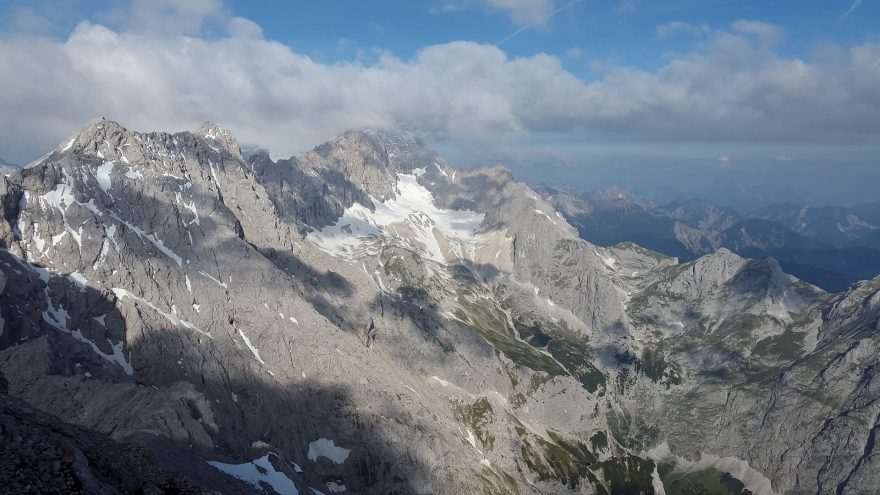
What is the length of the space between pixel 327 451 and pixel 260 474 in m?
67.8

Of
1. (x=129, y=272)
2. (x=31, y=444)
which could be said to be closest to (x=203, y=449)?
(x=31, y=444)

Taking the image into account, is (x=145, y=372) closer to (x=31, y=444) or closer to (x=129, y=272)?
(x=129, y=272)

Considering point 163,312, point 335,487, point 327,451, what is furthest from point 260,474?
point 163,312

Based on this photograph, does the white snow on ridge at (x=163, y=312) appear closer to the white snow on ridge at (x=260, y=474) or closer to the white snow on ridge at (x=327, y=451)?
the white snow on ridge at (x=327, y=451)

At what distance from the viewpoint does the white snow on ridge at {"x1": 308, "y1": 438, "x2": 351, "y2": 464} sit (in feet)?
593

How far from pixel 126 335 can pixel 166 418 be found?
71.0 m

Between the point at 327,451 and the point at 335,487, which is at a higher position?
the point at 327,451

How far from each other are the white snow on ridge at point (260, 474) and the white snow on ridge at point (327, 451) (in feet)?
177

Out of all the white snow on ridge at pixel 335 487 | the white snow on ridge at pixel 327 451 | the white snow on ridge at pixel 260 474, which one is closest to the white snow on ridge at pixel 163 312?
the white snow on ridge at pixel 327 451

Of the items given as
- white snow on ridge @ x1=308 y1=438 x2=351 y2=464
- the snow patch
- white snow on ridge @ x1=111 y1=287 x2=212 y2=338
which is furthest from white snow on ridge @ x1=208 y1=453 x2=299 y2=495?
white snow on ridge @ x1=111 y1=287 x2=212 y2=338

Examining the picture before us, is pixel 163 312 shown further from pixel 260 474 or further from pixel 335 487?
pixel 260 474

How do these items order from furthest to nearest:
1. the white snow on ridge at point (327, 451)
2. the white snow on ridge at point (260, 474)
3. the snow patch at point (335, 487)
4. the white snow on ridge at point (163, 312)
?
the white snow on ridge at point (163, 312), the white snow on ridge at point (327, 451), the snow patch at point (335, 487), the white snow on ridge at point (260, 474)

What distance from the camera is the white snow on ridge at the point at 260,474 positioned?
110 m

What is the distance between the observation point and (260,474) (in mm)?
118312
